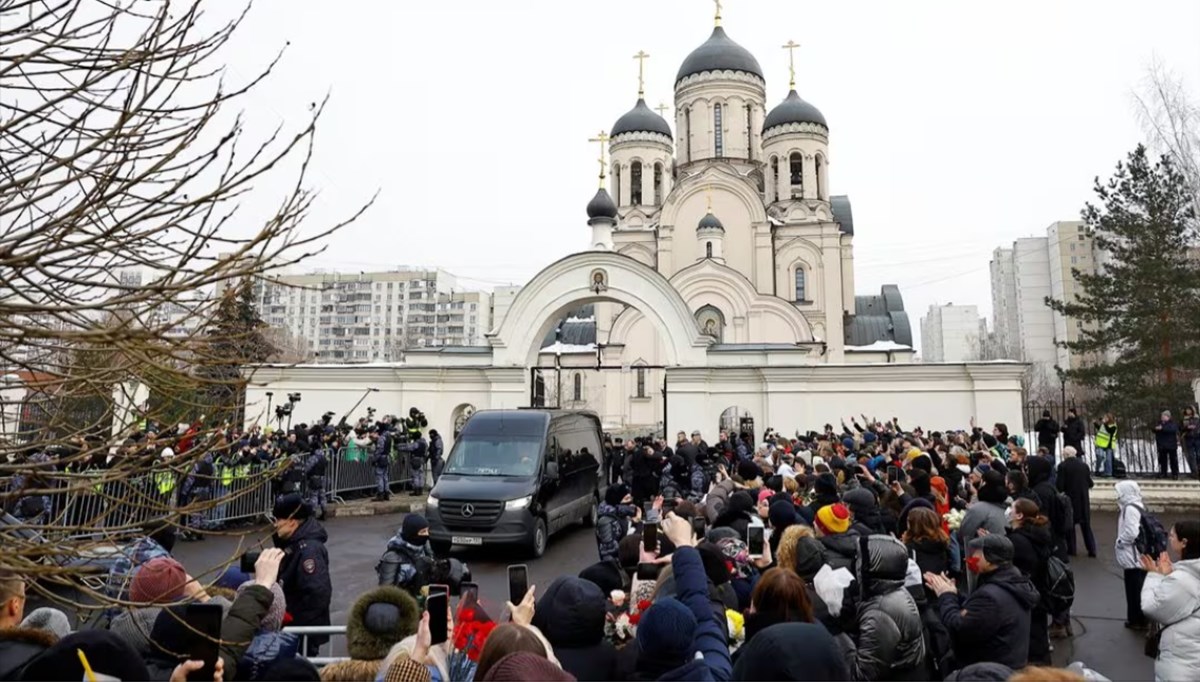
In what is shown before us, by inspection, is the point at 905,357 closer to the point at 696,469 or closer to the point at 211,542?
the point at 696,469

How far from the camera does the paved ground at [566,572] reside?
21.4ft

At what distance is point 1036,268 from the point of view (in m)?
67.9

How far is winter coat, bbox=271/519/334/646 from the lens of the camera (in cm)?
495

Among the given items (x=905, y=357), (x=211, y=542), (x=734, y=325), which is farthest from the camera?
(x=905, y=357)

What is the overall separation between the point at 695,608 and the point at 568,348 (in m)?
38.9

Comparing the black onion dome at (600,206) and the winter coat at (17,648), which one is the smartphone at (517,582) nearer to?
the winter coat at (17,648)

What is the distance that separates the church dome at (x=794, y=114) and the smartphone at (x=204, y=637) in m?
41.9

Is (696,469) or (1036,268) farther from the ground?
(1036,268)

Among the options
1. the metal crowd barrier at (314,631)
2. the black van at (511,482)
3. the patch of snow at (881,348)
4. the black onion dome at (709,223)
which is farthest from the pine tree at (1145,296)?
the metal crowd barrier at (314,631)

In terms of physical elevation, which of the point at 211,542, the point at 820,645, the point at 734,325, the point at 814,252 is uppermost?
the point at 814,252

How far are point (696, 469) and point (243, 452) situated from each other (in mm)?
8511

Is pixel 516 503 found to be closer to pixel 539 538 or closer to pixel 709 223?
pixel 539 538

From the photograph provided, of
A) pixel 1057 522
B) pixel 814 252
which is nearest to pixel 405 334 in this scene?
pixel 814 252

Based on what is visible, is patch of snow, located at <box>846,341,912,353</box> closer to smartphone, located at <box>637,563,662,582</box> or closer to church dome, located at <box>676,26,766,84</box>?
church dome, located at <box>676,26,766,84</box>
